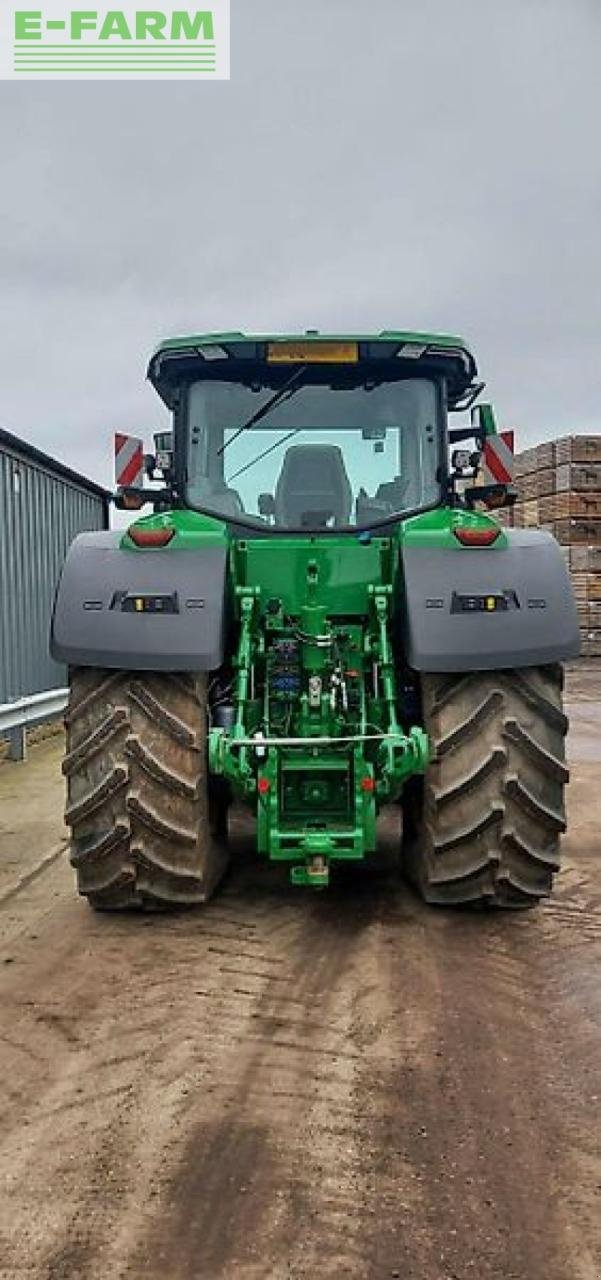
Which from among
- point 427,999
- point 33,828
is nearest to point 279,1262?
point 427,999

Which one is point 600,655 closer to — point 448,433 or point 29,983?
point 448,433

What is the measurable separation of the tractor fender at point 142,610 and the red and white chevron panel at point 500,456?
150 cm

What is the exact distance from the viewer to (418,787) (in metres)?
4.81

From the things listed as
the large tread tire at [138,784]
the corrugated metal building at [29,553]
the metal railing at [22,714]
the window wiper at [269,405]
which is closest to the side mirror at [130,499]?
the window wiper at [269,405]

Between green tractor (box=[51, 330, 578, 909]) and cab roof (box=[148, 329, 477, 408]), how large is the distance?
13mm

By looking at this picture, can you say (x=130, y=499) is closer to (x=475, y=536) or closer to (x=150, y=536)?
(x=150, y=536)

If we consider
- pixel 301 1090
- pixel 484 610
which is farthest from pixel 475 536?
pixel 301 1090

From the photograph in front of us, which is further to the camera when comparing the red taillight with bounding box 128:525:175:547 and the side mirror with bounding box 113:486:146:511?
the side mirror with bounding box 113:486:146:511

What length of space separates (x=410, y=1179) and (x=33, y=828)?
4.62m

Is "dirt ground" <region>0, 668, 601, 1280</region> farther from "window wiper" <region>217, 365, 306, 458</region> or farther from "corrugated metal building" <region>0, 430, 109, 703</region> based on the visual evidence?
"corrugated metal building" <region>0, 430, 109, 703</region>

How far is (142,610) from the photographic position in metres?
4.48

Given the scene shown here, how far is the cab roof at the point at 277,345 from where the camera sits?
5055mm

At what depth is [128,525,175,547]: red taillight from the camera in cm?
464

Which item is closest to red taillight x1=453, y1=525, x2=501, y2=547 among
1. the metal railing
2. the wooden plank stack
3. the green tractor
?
the green tractor
